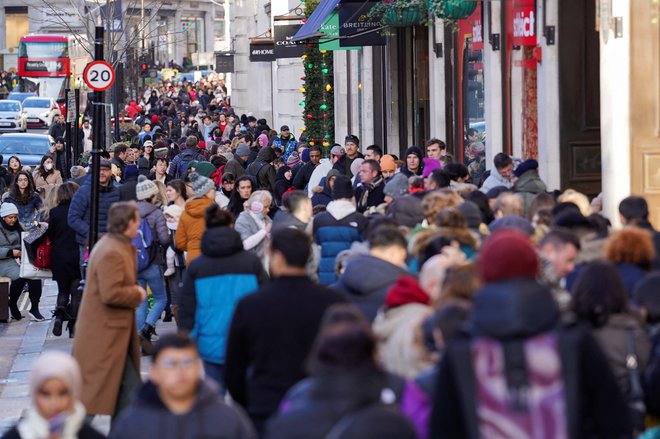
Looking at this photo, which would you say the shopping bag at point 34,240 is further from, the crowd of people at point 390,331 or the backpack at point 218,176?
the crowd of people at point 390,331

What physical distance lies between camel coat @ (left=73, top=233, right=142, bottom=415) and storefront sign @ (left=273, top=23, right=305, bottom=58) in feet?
76.1

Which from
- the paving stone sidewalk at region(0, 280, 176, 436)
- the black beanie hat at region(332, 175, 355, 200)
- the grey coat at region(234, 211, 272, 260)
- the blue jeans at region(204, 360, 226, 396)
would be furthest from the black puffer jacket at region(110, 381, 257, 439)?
the grey coat at region(234, 211, 272, 260)

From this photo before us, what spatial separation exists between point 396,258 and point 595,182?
9.40m

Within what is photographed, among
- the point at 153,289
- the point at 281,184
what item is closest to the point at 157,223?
the point at 153,289

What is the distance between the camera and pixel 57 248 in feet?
54.7

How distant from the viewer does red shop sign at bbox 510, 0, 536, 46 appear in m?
17.2

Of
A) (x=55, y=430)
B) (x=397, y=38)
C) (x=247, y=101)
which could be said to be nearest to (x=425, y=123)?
(x=397, y=38)

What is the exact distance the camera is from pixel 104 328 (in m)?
10.2

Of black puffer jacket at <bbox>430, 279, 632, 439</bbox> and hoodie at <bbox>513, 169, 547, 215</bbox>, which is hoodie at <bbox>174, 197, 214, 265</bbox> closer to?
hoodie at <bbox>513, 169, 547, 215</bbox>

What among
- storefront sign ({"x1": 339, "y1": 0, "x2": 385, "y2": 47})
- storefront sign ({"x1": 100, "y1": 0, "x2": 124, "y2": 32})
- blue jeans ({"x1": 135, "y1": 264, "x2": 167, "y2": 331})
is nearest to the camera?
blue jeans ({"x1": 135, "y1": 264, "x2": 167, "y2": 331})

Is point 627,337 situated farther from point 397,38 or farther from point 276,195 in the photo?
point 397,38

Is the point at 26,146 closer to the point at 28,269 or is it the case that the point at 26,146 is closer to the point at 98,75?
the point at 28,269

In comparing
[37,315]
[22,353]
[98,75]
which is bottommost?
[22,353]

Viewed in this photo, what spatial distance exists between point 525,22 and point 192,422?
12460mm
